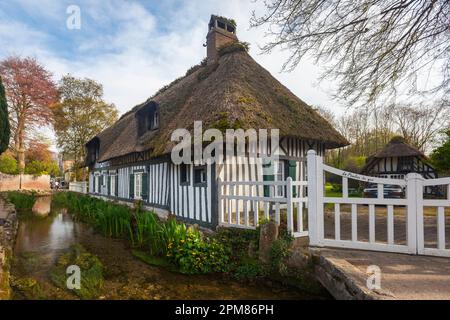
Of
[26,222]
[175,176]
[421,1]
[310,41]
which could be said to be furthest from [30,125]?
[421,1]

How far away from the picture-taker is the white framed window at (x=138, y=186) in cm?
1089

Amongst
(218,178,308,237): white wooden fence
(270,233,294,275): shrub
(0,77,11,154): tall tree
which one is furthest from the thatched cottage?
(0,77,11,154): tall tree

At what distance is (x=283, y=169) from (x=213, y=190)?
2586 millimetres

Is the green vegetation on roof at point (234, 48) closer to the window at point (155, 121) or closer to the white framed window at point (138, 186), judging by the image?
the window at point (155, 121)

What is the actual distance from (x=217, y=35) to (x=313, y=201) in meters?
9.24

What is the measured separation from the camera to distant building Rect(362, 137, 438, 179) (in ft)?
62.0

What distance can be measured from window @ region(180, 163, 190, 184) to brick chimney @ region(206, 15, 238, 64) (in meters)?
5.34

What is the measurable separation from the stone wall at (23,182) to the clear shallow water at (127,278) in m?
19.3

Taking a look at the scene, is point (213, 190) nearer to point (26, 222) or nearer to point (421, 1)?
point (421, 1)

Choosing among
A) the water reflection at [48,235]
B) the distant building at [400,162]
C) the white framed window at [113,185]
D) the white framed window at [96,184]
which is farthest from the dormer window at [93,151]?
the distant building at [400,162]

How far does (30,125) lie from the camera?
73.8 feet

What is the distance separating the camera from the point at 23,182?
23719 millimetres

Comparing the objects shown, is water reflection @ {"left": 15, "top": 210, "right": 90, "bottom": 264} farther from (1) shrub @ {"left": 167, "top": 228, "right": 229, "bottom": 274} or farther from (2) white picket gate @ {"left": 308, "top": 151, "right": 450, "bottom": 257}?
(2) white picket gate @ {"left": 308, "top": 151, "right": 450, "bottom": 257}

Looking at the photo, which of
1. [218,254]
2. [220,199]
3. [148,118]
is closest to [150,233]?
[220,199]
